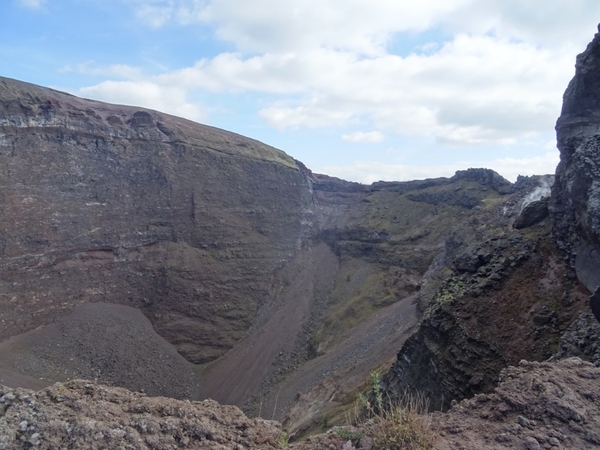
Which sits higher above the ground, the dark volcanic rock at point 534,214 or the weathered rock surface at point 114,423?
the dark volcanic rock at point 534,214

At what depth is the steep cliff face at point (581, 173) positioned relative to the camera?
1038 cm

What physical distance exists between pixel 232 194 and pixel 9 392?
1492 inches

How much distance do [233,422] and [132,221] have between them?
33370 mm

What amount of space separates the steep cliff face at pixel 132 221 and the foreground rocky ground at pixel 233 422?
28.6 m

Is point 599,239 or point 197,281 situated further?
point 197,281

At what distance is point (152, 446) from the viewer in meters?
4.78

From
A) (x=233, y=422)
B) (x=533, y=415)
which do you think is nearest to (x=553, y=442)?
(x=533, y=415)

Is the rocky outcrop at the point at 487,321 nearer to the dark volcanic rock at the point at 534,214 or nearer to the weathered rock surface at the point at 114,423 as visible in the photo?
the dark volcanic rock at the point at 534,214

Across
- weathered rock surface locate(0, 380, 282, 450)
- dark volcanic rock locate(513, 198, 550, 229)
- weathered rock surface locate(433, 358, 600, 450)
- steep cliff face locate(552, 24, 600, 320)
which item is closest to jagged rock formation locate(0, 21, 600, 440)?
dark volcanic rock locate(513, 198, 550, 229)

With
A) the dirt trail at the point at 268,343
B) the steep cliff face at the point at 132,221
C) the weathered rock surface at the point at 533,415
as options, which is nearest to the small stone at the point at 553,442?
the weathered rock surface at the point at 533,415

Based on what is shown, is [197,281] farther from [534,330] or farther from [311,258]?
[534,330]

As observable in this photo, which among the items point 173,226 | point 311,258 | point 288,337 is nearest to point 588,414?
point 288,337

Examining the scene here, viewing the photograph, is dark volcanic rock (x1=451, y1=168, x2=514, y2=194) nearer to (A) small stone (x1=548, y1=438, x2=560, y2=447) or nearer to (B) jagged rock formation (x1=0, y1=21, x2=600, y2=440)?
(B) jagged rock formation (x1=0, y1=21, x2=600, y2=440)

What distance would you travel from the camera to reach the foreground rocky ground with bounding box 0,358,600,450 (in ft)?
15.8
